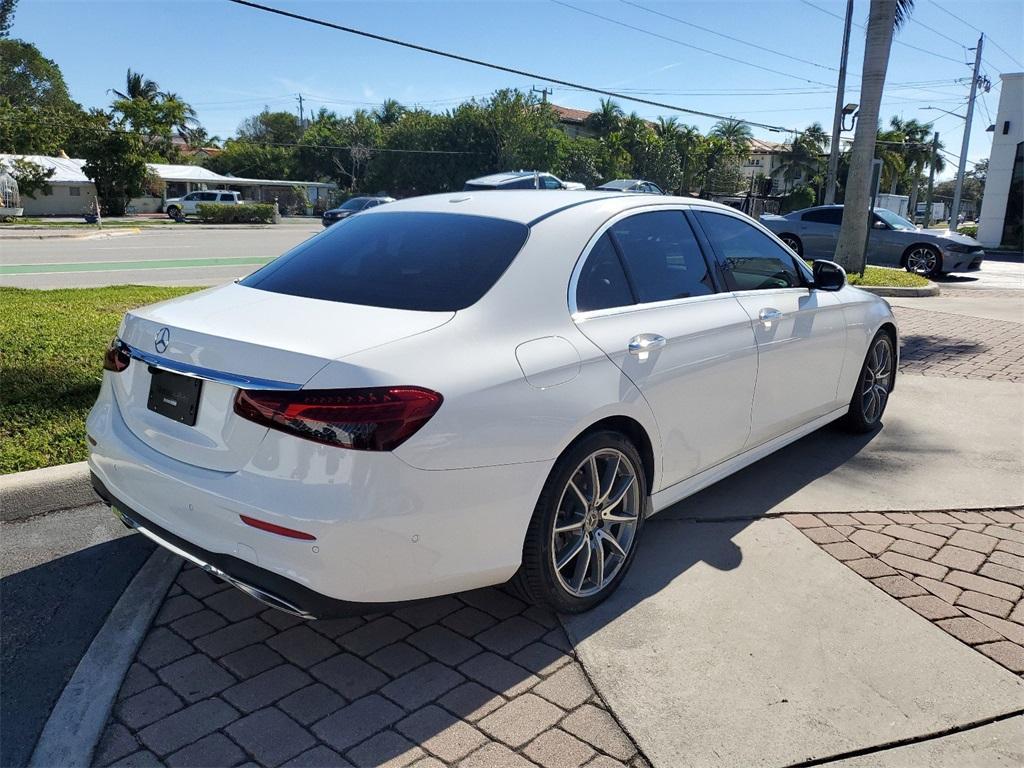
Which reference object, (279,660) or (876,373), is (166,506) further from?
(876,373)

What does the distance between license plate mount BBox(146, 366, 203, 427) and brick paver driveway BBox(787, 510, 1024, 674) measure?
2.97 m

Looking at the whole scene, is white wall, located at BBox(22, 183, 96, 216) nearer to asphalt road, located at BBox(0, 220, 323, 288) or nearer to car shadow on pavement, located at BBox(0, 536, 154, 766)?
asphalt road, located at BBox(0, 220, 323, 288)

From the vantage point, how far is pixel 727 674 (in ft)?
9.64

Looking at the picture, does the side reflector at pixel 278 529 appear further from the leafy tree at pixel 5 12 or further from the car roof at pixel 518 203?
the leafy tree at pixel 5 12

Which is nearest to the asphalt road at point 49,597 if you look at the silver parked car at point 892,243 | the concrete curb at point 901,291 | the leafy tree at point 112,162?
the concrete curb at point 901,291

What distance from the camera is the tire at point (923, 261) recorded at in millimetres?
17578

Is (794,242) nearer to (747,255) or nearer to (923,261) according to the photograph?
(923,261)

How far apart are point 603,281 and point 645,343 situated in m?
0.32

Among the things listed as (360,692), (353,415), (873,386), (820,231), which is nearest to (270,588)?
(360,692)

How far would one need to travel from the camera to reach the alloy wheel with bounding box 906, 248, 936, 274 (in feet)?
57.9

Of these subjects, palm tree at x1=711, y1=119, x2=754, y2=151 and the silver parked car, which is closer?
the silver parked car

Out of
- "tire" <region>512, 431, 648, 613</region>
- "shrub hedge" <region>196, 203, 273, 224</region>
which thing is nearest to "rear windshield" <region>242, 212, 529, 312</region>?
"tire" <region>512, 431, 648, 613</region>

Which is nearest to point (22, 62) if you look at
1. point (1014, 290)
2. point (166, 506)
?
point (1014, 290)

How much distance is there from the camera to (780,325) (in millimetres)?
4301
